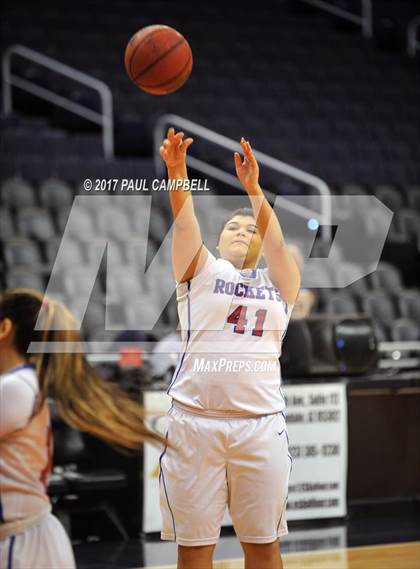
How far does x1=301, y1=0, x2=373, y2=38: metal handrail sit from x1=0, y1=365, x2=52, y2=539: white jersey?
11.9 m

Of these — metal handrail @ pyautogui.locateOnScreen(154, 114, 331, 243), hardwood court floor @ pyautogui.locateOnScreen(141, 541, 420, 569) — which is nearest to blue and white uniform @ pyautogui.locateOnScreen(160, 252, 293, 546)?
hardwood court floor @ pyautogui.locateOnScreen(141, 541, 420, 569)

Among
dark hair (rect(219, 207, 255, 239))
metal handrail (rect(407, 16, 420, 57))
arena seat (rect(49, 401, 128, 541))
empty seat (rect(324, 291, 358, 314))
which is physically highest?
metal handrail (rect(407, 16, 420, 57))

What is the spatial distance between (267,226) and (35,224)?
5170 mm

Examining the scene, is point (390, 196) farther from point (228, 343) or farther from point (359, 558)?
point (228, 343)

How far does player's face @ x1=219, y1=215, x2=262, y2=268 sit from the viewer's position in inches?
147

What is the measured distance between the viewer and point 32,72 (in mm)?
10539

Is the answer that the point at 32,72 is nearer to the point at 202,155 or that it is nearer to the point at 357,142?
the point at 202,155

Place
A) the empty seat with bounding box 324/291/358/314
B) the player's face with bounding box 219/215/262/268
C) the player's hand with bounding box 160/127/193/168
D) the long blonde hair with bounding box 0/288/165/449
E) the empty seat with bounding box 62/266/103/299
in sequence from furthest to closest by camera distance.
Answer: the empty seat with bounding box 324/291/358/314, the empty seat with bounding box 62/266/103/299, the player's face with bounding box 219/215/262/268, the player's hand with bounding box 160/127/193/168, the long blonde hair with bounding box 0/288/165/449

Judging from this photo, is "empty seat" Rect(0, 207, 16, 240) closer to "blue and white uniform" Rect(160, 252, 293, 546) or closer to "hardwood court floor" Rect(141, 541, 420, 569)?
"hardwood court floor" Rect(141, 541, 420, 569)

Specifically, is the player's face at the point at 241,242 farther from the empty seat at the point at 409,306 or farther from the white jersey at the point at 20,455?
the empty seat at the point at 409,306

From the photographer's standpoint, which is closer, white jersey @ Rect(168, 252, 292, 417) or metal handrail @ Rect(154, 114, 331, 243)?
white jersey @ Rect(168, 252, 292, 417)

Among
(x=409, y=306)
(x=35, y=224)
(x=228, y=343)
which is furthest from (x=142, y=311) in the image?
(x=228, y=343)

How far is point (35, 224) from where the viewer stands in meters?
8.52

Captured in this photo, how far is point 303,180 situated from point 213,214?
4.19 meters
